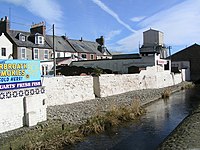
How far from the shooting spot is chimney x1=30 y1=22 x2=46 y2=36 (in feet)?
126

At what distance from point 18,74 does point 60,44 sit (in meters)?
31.1

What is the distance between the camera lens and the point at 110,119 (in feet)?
47.1

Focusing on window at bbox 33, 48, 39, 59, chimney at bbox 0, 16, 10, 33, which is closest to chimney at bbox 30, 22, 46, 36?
window at bbox 33, 48, 39, 59

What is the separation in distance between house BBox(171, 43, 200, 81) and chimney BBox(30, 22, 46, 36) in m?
28.2

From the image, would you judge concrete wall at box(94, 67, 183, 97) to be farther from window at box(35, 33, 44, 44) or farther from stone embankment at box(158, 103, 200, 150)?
window at box(35, 33, 44, 44)

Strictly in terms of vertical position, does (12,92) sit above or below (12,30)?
below

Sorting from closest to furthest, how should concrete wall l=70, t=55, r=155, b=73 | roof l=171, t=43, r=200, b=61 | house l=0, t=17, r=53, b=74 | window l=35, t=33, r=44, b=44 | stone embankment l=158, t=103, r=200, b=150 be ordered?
1. stone embankment l=158, t=103, r=200, b=150
2. house l=0, t=17, r=53, b=74
3. concrete wall l=70, t=55, r=155, b=73
4. window l=35, t=33, r=44, b=44
5. roof l=171, t=43, r=200, b=61

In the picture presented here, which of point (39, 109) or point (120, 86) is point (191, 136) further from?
point (120, 86)

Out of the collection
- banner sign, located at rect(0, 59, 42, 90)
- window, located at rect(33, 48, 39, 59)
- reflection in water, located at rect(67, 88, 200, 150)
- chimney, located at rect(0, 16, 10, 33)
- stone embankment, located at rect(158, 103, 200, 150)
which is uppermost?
chimney, located at rect(0, 16, 10, 33)

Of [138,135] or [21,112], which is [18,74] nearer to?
[21,112]

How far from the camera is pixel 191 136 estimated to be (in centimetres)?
818

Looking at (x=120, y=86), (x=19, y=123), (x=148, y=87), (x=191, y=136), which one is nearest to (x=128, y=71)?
(x=148, y=87)

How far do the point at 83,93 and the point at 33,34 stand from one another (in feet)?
65.0

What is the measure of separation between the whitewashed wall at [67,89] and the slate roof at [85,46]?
23765 mm
